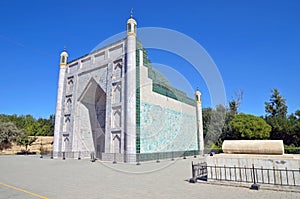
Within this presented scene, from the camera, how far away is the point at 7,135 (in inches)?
1489

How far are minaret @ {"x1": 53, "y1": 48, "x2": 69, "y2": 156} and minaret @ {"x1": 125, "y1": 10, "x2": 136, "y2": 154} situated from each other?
11851 mm

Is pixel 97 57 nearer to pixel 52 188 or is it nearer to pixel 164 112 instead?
pixel 164 112

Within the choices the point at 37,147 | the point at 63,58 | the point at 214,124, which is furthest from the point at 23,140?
the point at 214,124

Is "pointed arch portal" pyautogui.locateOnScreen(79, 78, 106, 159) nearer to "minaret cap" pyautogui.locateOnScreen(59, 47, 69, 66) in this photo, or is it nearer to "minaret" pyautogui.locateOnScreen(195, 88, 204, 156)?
"minaret cap" pyautogui.locateOnScreen(59, 47, 69, 66)

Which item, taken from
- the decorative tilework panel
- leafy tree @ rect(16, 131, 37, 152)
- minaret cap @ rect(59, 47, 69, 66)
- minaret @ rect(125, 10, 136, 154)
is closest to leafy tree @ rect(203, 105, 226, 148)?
the decorative tilework panel

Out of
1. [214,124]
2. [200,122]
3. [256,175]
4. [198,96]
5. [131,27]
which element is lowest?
[256,175]

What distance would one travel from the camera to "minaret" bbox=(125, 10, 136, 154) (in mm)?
18203

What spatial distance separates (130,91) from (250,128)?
20.0 metres

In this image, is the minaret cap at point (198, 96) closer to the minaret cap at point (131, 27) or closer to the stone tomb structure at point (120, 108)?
the stone tomb structure at point (120, 108)

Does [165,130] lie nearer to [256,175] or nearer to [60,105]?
[60,105]

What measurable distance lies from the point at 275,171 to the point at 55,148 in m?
24.7

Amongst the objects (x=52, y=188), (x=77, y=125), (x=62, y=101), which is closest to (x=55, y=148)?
(x=77, y=125)

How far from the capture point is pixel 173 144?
24.7 meters

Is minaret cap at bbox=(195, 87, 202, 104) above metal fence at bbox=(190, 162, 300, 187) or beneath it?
above
